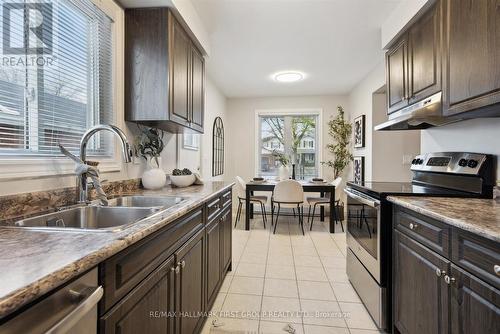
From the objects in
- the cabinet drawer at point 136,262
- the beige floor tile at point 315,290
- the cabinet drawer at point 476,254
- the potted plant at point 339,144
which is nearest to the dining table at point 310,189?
the potted plant at point 339,144

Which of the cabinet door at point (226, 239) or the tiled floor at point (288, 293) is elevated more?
the cabinet door at point (226, 239)

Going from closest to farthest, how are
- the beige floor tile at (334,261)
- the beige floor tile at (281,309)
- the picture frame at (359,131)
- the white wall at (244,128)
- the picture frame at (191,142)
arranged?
the beige floor tile at (281,309) < the beige floor tile at (334,261) < the picture frame at (191,142) < the picture frame at (359,131) < the white wall at (244,128)

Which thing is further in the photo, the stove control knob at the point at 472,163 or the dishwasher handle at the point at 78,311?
the stove control knob at the point at 472,163

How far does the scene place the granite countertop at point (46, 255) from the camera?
48 cm

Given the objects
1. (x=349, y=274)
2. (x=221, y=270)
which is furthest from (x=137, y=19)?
(x=349, y=274)

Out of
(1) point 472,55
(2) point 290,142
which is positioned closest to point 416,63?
(1) point 472,55

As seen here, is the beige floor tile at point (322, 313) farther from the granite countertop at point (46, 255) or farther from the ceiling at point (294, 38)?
the ceiling at point (294, 38)

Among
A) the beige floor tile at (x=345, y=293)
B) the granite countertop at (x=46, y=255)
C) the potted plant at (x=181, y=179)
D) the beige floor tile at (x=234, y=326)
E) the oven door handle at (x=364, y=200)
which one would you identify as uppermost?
the potted plant at (x=181, y=179)

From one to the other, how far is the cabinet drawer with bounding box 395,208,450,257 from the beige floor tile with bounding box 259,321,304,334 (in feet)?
3.09

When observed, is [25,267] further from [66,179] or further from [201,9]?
[201,9]

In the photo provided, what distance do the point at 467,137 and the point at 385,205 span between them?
2.78 ft

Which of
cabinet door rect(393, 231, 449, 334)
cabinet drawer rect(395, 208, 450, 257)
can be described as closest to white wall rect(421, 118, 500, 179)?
cabinet drawer rect(395, 208, 450, 257)

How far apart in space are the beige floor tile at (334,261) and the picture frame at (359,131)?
213cm

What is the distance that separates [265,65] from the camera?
3.80 meters
